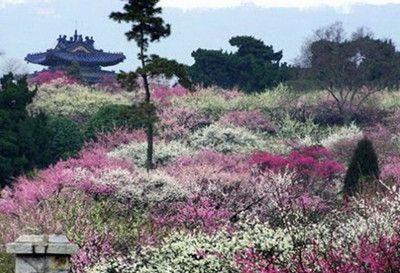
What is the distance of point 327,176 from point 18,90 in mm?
16816

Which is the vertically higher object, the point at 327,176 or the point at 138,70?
the point at 138,70

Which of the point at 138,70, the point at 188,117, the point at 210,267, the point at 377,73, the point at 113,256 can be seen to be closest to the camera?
the point at 210,267

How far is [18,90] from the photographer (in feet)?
155

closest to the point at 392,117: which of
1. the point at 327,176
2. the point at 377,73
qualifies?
the point at 377,73

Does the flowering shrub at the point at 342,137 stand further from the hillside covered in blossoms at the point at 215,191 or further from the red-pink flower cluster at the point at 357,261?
the red-pink flower cluster at the point at 357,261

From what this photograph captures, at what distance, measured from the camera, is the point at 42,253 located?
10391 millimetres

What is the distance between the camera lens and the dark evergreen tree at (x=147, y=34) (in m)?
35.3

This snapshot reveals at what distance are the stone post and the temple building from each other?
88.4 meters

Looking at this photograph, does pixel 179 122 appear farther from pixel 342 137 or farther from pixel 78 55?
pixel 78 55

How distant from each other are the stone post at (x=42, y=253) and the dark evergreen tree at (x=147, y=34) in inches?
971

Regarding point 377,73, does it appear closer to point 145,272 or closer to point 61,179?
point 61,179

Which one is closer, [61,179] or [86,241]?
[86,241]

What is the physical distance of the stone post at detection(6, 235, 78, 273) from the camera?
10.4 m

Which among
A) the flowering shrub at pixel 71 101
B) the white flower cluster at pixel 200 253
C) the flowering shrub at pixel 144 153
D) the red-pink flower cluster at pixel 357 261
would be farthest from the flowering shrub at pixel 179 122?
the red-pink flower cluster at pixel 357 261
